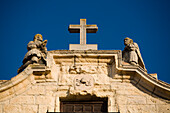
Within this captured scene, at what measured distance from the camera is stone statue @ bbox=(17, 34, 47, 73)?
528 inches

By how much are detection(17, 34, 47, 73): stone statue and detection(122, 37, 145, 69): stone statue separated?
90.0 inches

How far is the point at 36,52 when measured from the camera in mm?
13516

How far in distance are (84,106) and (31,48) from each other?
2.32 m

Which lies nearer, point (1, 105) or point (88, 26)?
point (1, 105)

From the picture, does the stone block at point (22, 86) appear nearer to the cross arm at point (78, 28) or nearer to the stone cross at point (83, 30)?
the stone cross at point (83, 30)

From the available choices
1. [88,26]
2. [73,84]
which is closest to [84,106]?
[73,84]

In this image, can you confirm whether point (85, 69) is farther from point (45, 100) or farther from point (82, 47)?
point (45, 100)

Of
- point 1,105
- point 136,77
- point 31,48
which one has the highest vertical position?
point 31,48

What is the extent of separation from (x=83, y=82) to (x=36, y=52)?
1.63 meters

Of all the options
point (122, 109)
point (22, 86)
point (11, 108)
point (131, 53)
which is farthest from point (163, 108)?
point (11, 108)

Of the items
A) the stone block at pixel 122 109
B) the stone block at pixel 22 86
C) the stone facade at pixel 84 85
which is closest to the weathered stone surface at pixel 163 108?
the stone facade at pixel 84 85

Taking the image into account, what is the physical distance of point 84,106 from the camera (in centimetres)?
1287

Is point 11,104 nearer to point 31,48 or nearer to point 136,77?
point 31,48

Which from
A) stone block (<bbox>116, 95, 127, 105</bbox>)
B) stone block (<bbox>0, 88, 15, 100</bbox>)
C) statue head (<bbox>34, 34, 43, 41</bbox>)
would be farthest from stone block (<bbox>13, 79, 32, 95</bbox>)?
stone block (<bbox>116, 95, 127, 105</bbox>)
